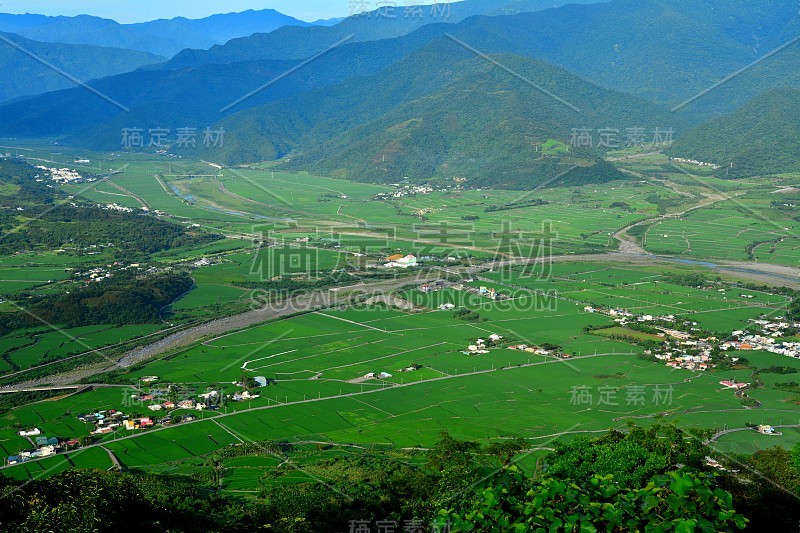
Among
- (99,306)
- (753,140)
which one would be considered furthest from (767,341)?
(753,140)

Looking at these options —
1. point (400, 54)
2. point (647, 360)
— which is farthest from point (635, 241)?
point (400, 54)

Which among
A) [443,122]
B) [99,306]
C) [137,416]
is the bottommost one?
[137,416]

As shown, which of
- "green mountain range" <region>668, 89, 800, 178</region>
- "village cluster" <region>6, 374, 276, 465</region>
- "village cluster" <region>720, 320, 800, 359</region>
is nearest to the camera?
"village cluster" <region>6, 374, 276, 465</region>

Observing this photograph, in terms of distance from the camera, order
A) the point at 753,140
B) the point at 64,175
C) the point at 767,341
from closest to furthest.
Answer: the point at 767,341, the point at 753,140, the point at 64,175

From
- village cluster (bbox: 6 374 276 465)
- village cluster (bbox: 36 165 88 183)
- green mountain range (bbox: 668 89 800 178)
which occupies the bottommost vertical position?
village cluster (bbox: 6 374 276 465)

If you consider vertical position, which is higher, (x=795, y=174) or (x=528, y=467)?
(x=795, y=174)

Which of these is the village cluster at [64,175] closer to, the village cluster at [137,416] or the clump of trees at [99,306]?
the clump of trees at [99,306]

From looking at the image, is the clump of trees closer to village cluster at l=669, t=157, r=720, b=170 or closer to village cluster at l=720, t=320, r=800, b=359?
village cluster at l=720, t=320, r=800, b=359

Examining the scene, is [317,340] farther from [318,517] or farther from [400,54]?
[400,54]

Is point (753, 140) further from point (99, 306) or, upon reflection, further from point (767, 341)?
point (99, 306)

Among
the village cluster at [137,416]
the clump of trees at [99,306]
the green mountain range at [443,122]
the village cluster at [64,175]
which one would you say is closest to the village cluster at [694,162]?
the green mountain range at [443,122]

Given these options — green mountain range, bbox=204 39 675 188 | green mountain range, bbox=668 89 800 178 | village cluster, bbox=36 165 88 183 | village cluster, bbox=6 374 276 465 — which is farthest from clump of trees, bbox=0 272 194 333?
green mountain range, bbox=668 89 800 178
